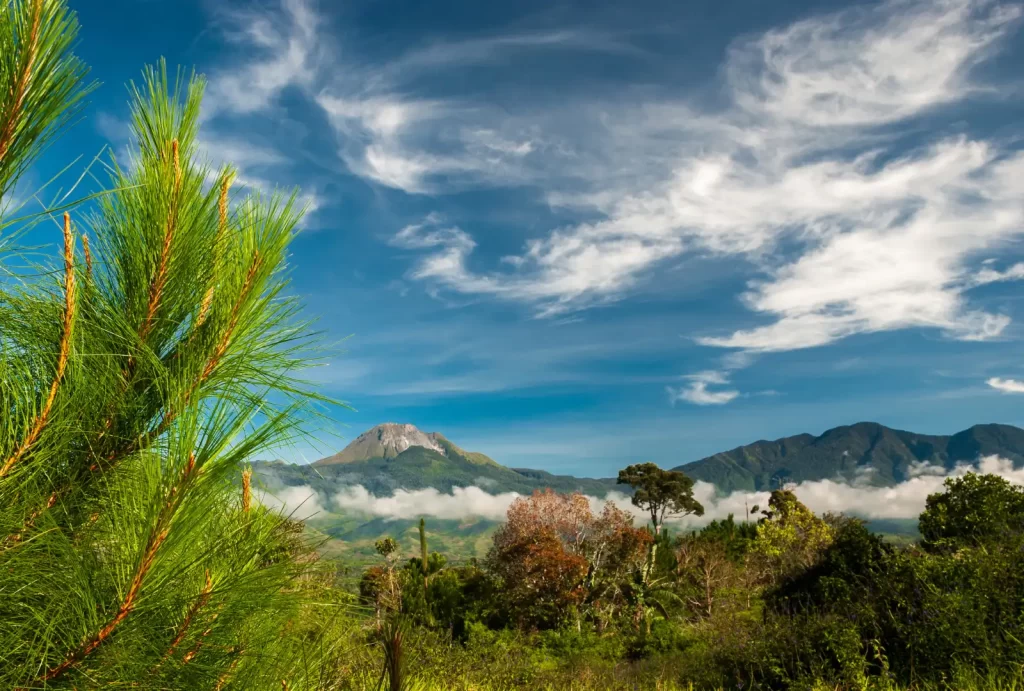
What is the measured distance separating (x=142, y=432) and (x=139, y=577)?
78cm

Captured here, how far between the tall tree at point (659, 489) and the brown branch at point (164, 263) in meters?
38.7

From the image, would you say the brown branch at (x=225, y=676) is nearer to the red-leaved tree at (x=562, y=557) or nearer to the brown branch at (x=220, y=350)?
the brown branch at (x=220, y=350)

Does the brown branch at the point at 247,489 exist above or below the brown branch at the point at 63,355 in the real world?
below

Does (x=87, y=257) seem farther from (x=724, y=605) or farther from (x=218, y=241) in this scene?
(x=724, y=605)

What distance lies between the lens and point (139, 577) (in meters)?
1.88

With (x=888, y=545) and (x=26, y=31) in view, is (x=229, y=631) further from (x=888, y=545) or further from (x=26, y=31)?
(x=888, y=545)

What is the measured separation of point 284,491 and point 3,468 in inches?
36.9

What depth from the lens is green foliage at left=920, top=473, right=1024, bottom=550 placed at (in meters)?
9.27

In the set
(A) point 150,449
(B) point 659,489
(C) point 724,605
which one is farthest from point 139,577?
(B) point 659,489

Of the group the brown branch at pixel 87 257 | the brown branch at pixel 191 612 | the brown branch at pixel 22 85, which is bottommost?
the brown branch at pixel 191 612

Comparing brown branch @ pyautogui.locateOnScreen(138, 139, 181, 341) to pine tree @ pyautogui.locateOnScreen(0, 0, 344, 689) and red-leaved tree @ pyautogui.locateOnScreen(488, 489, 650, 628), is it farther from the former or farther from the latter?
red-leaved tree @ pyautogui.locateOnScreen(488, 489, 650, 628)

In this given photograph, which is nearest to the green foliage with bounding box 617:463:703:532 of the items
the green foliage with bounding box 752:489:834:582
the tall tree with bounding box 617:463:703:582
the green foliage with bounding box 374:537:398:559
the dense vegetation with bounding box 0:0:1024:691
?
the tall tree with bounding box 617:463:703:582

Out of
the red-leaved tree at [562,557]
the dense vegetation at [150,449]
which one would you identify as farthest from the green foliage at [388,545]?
the dense vegetation at [150,449]

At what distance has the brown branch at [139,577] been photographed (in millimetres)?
1827
